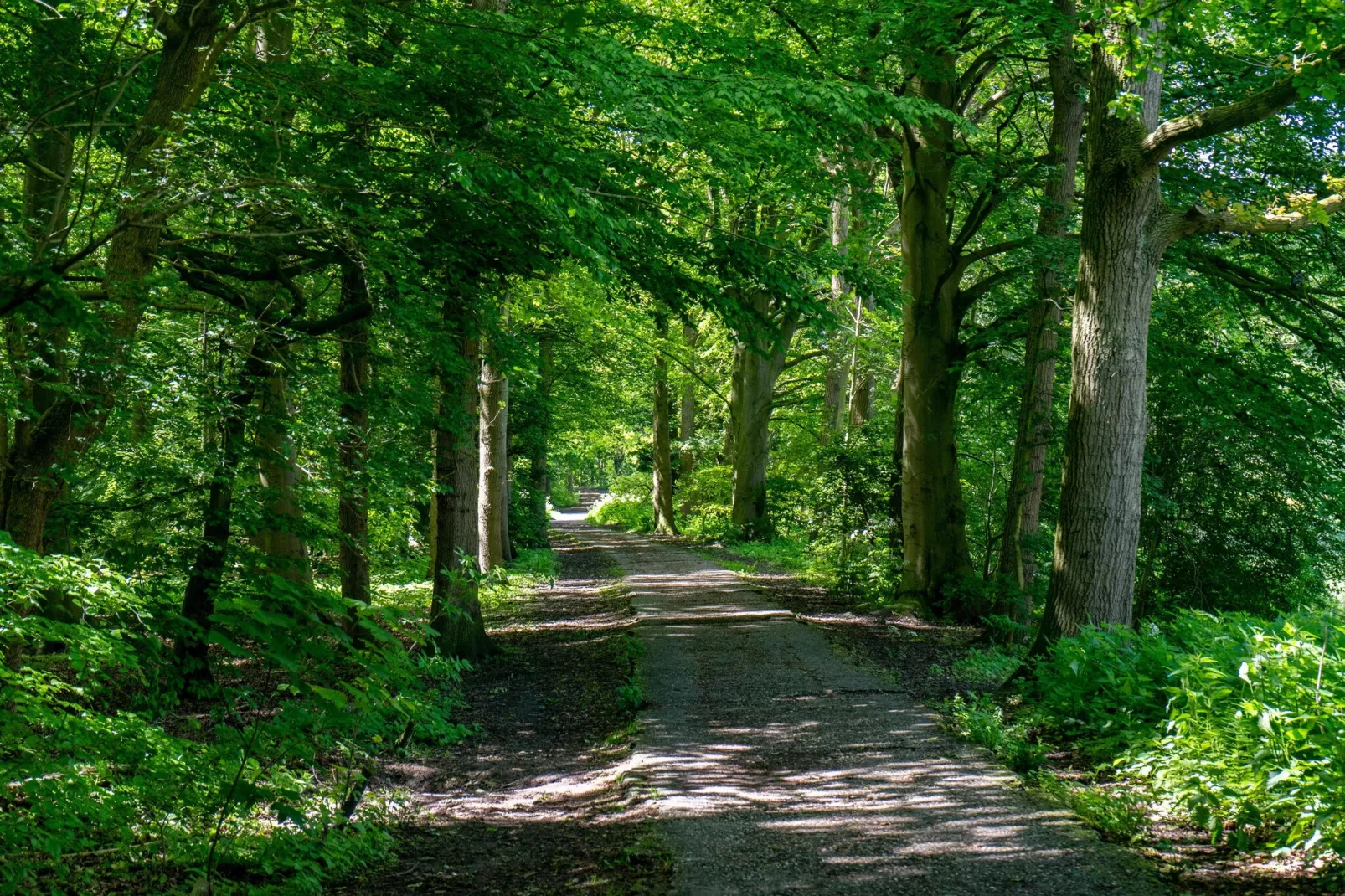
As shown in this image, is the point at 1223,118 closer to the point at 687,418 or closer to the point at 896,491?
the point at 896,491

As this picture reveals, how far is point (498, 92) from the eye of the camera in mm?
8070

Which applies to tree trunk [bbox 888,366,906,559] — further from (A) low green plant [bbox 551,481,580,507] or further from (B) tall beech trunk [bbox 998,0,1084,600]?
(A) low green plant [bbox 551,481,580,507]

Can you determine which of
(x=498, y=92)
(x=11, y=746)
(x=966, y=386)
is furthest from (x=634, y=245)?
(x=966, y=386)

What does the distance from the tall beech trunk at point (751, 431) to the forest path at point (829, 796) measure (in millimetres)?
15263

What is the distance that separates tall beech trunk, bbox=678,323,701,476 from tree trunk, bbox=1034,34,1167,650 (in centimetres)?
2091

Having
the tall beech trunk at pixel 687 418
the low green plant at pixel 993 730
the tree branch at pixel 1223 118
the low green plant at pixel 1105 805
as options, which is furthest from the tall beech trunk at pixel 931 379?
the tall beech trunk at pixel 687 418

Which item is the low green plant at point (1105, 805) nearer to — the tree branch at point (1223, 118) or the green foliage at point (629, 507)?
the tree branch at point (1223, 118)

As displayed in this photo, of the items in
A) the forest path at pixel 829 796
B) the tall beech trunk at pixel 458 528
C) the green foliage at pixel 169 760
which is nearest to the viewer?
the green foliage at pixel 169 760

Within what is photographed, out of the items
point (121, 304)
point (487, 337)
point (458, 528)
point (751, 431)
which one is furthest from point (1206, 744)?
point (751, 431)

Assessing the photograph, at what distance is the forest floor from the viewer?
493 cm

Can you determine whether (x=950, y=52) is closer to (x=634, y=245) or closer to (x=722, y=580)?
(x=634, y=245)

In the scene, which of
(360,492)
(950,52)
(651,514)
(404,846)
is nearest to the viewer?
(404,846)

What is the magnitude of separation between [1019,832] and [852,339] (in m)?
15.5

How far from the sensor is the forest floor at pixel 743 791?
4.93 m
